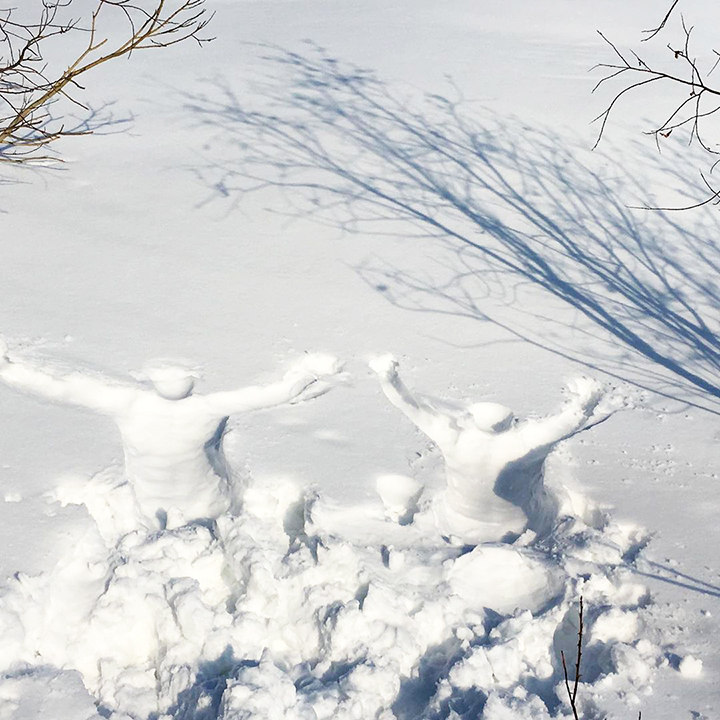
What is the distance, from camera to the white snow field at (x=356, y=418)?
3.09 m

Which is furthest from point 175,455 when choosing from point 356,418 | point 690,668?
point 690,668

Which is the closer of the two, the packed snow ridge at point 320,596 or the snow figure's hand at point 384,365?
the packed snow ridge at point 320,596

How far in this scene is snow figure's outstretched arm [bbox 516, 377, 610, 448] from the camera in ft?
13.9

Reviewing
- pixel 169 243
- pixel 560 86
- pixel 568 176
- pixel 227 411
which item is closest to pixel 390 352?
pixel 227 411

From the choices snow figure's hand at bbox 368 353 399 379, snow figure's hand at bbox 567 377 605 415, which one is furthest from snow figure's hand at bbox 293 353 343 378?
snow figure's hand at bbox 567 377 605 415

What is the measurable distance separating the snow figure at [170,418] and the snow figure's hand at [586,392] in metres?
1.22

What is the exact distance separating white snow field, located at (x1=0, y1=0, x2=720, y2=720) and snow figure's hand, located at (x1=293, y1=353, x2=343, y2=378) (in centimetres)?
2

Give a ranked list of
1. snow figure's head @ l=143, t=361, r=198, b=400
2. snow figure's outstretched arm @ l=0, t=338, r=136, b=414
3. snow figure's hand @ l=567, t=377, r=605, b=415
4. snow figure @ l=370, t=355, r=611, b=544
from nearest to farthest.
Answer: snow figure @ l=370, t=355, r=611, b=544 < snow figure's outstretched arm @ l=0, t=338, r=136, b=414 < snow figure's head @ l=143, t=361, r=198, b=400 < snow figure's hand @ l=567, t=377, r=605, b=415

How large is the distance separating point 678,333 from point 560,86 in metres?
4.07

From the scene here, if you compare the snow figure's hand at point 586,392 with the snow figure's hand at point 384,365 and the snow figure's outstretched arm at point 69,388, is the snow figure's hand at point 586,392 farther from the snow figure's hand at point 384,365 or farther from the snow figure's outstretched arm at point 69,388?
the snow figure's outstretched arm at point 69,388

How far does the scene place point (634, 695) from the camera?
2.97 metres

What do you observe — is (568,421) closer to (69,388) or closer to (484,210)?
(484,210)

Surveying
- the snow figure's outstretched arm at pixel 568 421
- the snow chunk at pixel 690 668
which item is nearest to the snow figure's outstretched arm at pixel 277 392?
the snow figure's outstretched arm at pixel 568 421

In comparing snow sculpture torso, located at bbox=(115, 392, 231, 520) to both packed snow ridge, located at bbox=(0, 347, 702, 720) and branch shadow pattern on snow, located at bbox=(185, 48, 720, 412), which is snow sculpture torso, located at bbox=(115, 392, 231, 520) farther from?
branch shadow pattern on snow, located at bbox=(185, 48, 720, 412)
